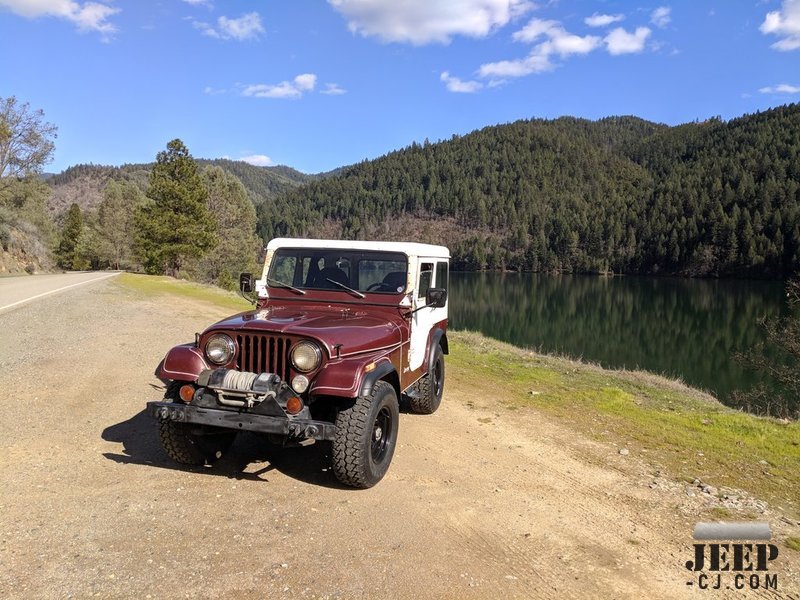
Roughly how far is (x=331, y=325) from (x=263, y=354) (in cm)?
71

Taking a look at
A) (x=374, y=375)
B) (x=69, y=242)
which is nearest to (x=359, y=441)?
(x=374, y=375)

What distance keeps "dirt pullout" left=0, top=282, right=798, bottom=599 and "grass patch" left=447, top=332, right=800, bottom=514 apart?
0.70m

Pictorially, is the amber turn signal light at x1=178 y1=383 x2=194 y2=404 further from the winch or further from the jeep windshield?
the jeep windshield

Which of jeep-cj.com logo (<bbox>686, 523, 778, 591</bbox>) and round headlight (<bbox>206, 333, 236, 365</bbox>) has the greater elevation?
round headlight (<bbox>206, 333, 236, 365</bbox>)

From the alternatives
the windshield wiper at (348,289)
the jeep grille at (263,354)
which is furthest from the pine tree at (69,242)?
the jeep grille at (263,354)

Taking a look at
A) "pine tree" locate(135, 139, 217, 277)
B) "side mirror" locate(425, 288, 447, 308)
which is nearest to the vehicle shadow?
"side mirror" locate(425, 288, 447, 308)

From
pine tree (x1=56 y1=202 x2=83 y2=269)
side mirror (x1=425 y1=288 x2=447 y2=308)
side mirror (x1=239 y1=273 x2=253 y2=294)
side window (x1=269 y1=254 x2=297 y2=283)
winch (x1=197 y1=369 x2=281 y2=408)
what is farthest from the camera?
pine tree (x1=56 y1=202 x2=83 y2=269)

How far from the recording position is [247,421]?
14.3 feet

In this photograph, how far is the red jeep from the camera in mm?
4457

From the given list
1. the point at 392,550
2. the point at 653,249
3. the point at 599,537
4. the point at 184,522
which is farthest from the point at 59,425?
the point at 653,249

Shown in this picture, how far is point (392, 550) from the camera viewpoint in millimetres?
3889

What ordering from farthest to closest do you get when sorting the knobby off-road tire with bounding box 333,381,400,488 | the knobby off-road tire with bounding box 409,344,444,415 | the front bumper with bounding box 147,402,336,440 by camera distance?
the knobby off-road tire with bounding box 409,344,444,415 → the knobby off-road tire with bounding box 333,381,400,488 → the front bumper with bounding box 147,402,336,440

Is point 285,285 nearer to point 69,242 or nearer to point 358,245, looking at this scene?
point 358,245

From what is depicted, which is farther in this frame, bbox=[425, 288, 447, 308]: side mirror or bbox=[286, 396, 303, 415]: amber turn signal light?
bbox=[425, 288, 447, 308]: side mirror
